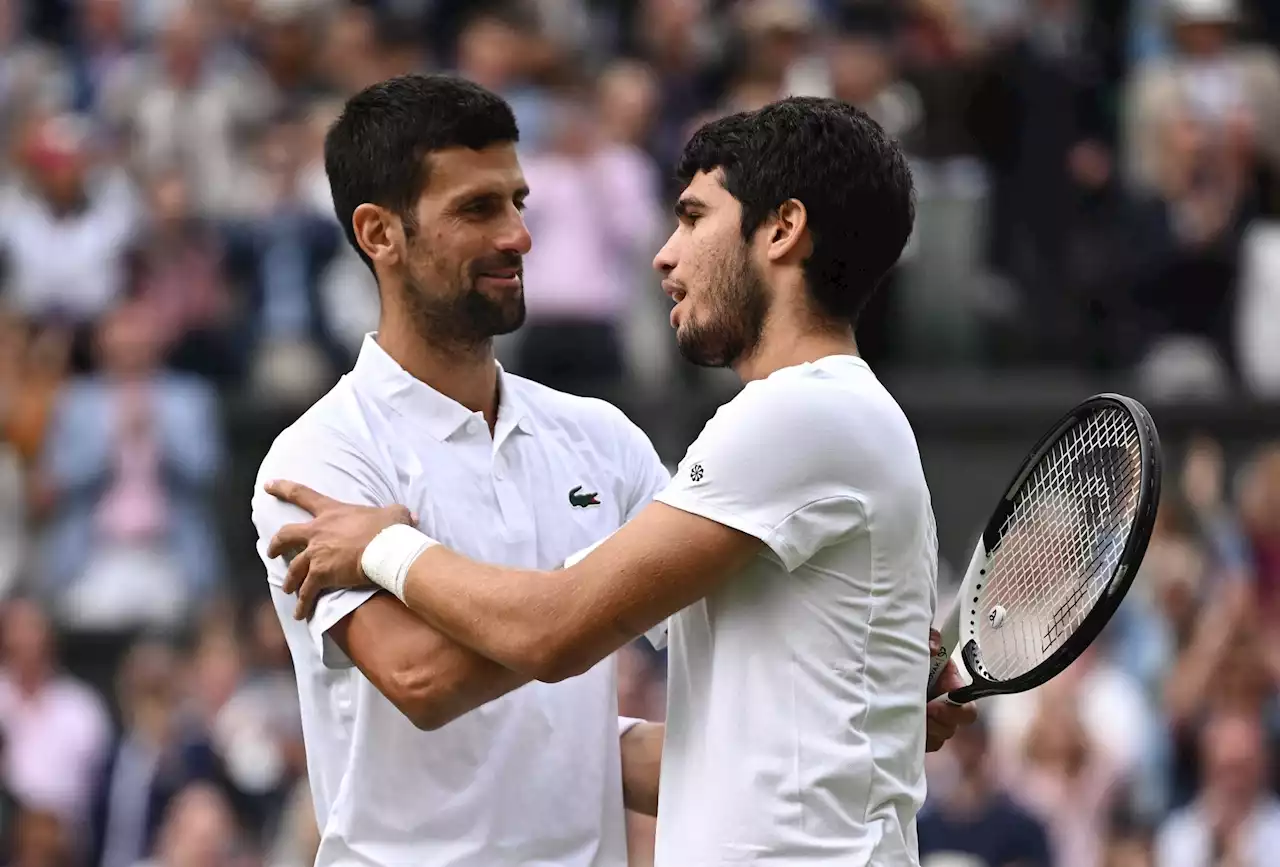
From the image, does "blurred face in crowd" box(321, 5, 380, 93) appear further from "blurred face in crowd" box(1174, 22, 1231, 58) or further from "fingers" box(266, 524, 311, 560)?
"fingers" box(266, 524, 311, 560)

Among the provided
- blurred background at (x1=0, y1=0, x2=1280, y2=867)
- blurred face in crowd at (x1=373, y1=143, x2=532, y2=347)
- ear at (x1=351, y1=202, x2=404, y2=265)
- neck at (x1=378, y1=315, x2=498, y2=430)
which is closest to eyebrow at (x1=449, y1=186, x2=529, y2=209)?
blurred face in crowd at (x1=373, y1=143, x2=532, y2=347)

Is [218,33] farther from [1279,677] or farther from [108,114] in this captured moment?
[1279,677]

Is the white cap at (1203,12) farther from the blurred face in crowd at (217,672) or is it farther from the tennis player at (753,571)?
the tennis player at (753,571)

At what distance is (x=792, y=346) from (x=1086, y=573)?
67 centimetres

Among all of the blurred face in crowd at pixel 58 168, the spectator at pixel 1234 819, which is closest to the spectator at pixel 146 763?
the blurred face in crowd at pixel 58 168

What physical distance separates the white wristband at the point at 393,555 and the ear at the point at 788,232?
0.73m

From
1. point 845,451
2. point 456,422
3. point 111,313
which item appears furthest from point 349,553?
point 111,313

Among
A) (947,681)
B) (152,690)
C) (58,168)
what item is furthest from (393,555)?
(58,168)

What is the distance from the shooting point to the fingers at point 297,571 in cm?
402

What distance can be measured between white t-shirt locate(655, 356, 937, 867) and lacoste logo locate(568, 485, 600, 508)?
0.53 metres

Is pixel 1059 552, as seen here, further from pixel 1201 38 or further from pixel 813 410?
pixel 1201 38

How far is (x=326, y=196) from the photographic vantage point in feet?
34.7

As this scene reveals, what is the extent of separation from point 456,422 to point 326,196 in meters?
6.43

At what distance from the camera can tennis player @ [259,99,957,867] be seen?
3770 millimetres
